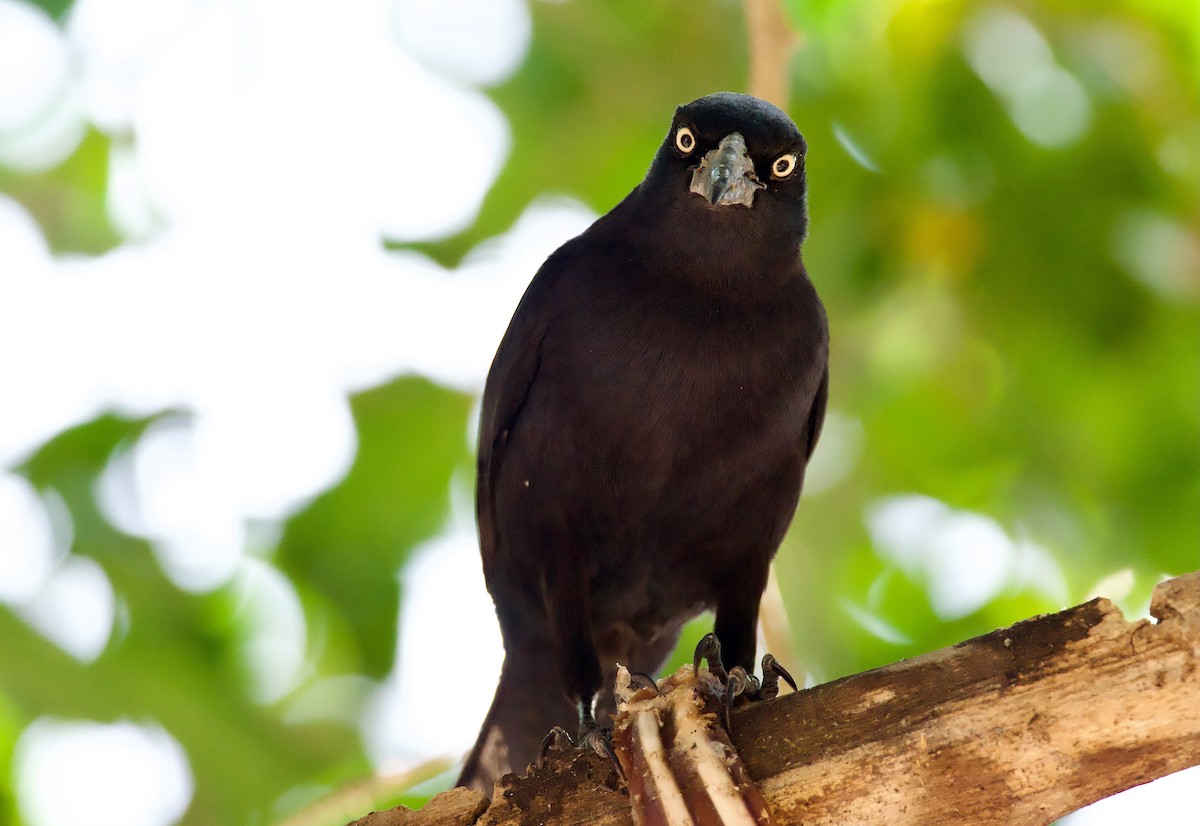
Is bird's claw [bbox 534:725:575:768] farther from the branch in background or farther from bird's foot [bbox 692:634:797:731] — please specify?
the branch in background

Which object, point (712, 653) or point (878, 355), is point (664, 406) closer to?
point (712, 653)

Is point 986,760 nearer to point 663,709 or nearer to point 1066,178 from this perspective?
point 663,709

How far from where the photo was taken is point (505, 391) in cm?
419

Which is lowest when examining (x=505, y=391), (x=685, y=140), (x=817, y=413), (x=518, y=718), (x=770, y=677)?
(x=770, y=677)

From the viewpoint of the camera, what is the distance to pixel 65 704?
4.95 meters

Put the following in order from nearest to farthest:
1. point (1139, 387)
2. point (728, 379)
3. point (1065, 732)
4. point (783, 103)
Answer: point (1065, 732) → point (728, 379) → point (783, 103) → point (1139, 387)

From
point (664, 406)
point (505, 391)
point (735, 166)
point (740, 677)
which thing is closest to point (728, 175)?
point (735, 166)

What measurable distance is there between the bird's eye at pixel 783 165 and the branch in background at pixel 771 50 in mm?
513

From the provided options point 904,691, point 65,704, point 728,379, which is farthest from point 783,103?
point 65,704

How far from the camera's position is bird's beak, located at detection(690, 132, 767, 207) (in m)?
4.05

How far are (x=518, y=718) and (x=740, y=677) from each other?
1.44 m

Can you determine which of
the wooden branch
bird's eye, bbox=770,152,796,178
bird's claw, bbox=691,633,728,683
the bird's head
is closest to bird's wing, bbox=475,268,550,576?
the bird's head

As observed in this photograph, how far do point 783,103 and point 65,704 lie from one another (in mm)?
3507

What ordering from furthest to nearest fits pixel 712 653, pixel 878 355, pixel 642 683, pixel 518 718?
pixel 878 355 → pixel 518 718 → pixel 712 653 → pixel 642 683
